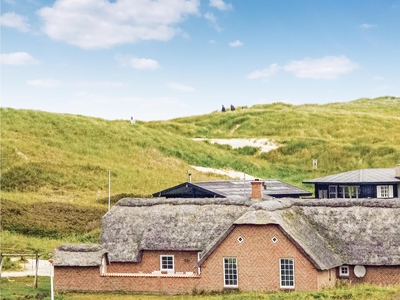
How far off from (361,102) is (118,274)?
14595 centimetres

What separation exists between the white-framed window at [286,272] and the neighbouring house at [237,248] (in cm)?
5

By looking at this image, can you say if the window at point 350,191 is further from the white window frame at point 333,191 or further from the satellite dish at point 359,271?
the satellite dish at point 359,271

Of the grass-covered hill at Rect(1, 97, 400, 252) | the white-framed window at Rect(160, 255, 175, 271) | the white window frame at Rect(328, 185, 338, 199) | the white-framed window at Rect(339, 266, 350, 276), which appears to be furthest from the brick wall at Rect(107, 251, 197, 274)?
the white window frame at Rect(328, 185, 338, 199)

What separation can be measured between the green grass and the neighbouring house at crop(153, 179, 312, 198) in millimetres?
14530

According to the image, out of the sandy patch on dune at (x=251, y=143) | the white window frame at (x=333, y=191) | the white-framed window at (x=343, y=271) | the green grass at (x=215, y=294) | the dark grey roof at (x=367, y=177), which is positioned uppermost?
the sandy patch on dune at (x=251, y=143)

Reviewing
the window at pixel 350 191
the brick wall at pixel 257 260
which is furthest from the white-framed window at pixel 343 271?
the window at pixel 350 191

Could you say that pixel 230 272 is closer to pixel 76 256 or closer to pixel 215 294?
pixel 215 294

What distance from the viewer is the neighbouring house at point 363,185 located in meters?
65.7

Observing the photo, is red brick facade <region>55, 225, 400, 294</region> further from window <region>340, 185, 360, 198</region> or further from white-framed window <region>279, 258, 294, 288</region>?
window <region>340, 185, 360, 198</region>

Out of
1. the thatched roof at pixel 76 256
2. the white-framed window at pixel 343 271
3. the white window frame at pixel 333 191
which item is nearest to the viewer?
the thatched roof at pixel 76 256

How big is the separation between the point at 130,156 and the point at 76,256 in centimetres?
5403

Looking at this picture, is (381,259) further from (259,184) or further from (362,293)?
(259,184)

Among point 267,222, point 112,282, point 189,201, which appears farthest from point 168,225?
point 267,222

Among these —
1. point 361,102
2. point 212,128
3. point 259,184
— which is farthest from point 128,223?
point 361,102
